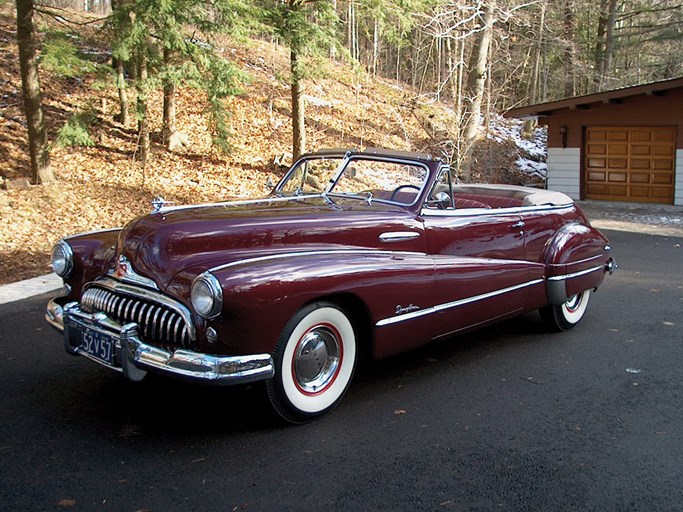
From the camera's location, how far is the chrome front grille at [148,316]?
363 centimetres

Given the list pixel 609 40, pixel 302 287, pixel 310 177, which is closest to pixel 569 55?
pixel 609 40

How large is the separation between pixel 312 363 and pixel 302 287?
53 centimetres

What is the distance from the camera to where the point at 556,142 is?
65.3 feet

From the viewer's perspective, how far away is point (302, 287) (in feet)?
12.4

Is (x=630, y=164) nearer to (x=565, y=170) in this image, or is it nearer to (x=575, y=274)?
(x=565, y=170)

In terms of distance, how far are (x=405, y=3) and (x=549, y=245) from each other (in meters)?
11.4

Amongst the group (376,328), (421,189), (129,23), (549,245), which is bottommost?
(376,328)

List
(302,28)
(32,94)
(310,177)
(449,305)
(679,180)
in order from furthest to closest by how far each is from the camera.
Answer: (679,180)
(302,28)
(32,94)
(310,177)
(449,305)

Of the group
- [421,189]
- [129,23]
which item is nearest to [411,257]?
[421,189]

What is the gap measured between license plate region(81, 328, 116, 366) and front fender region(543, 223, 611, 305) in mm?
3810

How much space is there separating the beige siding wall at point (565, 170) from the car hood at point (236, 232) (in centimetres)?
1632

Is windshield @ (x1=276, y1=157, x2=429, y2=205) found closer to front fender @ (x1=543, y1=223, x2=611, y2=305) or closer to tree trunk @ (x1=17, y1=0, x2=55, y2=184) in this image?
front fender @ (x1=543, y1=223, x2=611, y2=305)

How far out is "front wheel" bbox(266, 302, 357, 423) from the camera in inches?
149

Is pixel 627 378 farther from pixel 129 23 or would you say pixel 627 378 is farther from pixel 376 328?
pixel 129 23
